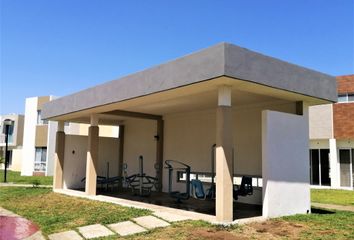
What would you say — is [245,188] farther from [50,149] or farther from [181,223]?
[50,149]

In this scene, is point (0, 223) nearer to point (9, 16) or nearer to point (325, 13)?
point (9, 16)

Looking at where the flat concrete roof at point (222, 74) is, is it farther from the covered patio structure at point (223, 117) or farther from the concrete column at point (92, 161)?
the concrete column at point (92, 161)

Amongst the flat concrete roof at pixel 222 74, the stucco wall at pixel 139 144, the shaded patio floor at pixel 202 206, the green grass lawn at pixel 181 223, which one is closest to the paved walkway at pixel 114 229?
the green grass lawn at pixel 181 223

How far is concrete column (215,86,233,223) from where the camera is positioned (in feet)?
28.4

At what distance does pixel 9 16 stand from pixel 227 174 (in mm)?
8718

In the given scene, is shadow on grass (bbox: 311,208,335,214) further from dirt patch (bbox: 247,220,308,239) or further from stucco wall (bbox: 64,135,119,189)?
stucco wall (bbox: 64,135,119,189)

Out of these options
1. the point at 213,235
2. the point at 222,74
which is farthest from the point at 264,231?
the point at 222,74

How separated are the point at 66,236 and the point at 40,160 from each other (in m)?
27.7

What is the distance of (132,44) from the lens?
15.5 meters

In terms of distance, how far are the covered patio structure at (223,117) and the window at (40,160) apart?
17139 millimetres

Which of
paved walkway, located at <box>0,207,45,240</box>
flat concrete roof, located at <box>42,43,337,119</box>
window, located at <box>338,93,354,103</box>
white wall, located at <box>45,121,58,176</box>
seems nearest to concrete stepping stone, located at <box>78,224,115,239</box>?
paved walkway, located at <box>0,207,45,240</box>

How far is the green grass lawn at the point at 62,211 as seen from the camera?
31.3 ft

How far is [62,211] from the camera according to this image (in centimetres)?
1145

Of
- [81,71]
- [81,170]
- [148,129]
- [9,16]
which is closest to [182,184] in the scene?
[148,129]
